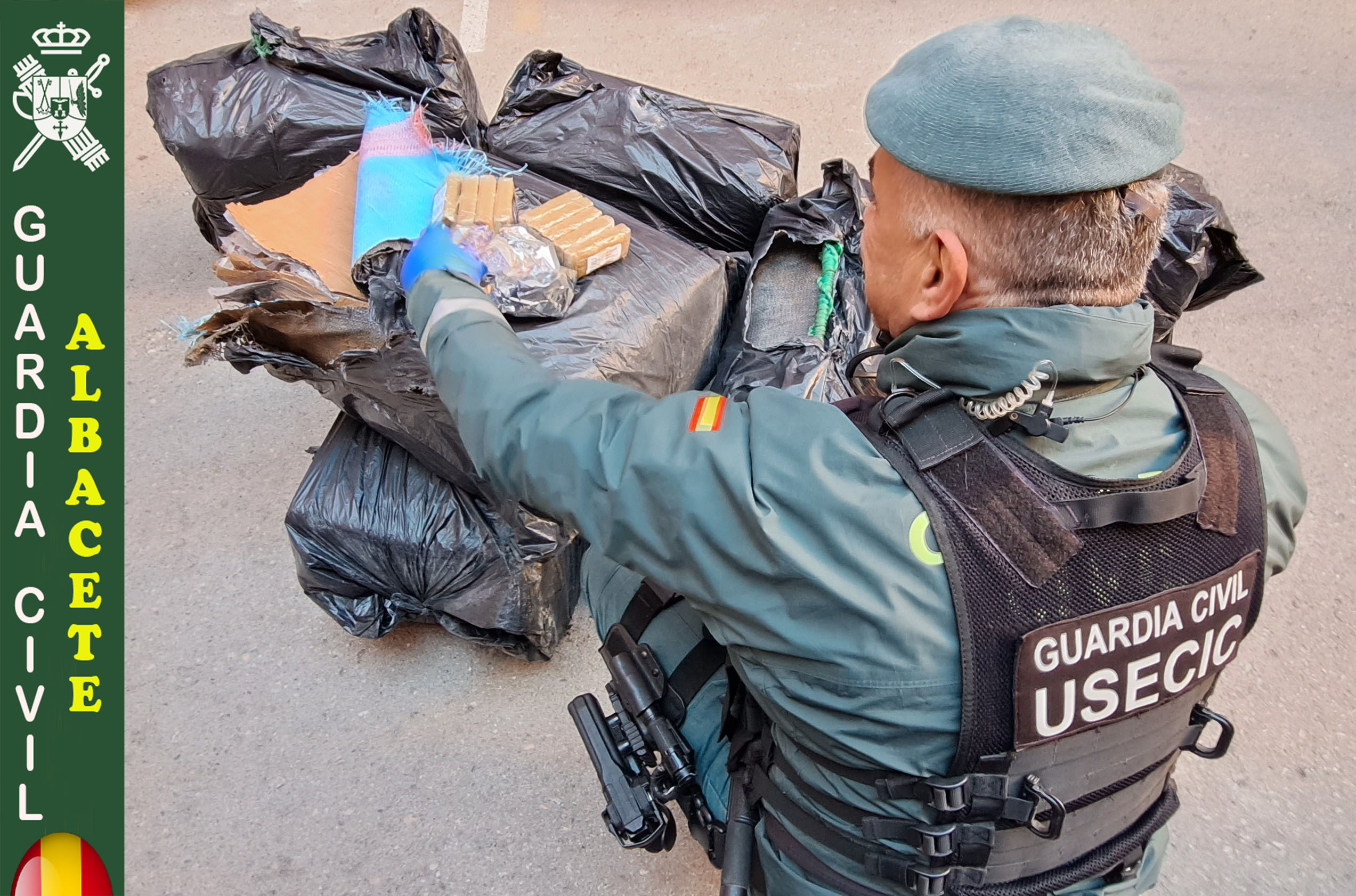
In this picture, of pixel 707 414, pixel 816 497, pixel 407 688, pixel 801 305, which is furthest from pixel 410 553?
pixel 816 497

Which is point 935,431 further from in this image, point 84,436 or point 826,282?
point 84,436

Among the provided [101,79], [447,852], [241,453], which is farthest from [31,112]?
[447,852]

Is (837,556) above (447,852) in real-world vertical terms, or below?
above

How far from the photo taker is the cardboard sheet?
1816 mm

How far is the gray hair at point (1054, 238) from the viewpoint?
990mm

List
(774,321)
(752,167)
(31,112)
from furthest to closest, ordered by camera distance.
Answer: (31,112) → (752,167) → (774,321)

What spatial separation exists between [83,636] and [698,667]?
1522mm

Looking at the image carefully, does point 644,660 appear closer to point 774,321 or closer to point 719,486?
point 719,486

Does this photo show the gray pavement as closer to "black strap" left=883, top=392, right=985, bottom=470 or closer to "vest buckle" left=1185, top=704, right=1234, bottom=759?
"vest buckle" left=1185, top=704, right=1234, bottom=759

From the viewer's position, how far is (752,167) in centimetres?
218

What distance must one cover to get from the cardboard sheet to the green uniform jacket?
0.84 meters

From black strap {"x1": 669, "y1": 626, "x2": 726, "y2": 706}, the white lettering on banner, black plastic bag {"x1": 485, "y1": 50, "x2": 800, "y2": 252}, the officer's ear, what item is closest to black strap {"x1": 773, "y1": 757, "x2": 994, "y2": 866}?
the white lettering on banner

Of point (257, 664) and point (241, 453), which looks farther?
point (241, 453)

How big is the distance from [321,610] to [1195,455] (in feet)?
6.14
